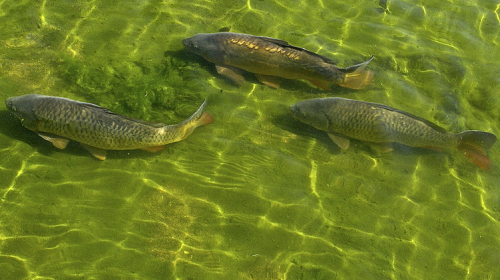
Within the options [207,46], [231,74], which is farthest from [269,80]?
[207,46]

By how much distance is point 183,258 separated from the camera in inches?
180

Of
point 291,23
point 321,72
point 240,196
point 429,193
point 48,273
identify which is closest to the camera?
point 48,273

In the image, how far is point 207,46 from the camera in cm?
681

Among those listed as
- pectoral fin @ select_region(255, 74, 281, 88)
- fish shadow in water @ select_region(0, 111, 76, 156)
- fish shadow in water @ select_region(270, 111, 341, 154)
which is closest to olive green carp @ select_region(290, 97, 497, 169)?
fish shadow in water @ select_region(270, 111, 341, 154)

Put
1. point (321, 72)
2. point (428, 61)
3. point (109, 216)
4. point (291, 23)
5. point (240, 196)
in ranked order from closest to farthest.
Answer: point (109, 216), point (240, 196), point (321, 72), point (428, 61), point (291, 23)

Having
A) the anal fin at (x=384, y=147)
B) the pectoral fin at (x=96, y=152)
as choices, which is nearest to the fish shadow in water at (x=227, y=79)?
the anal fin at (x=384, y=147)

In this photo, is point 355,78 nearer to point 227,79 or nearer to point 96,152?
point 227,79

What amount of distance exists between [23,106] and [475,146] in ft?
22.6

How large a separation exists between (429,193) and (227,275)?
10.9 feet

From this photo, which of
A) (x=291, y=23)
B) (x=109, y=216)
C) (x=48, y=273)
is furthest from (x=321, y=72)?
(x=48, y=273)

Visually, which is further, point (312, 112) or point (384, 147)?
point (312, 112)

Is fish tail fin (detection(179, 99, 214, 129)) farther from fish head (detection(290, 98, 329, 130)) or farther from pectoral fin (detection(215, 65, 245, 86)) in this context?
fish head (detection(290, 98, 329, 130))

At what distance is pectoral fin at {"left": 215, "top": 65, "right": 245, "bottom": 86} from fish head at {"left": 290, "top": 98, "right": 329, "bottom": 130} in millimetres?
1123

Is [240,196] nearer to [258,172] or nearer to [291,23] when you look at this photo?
[258,172]
